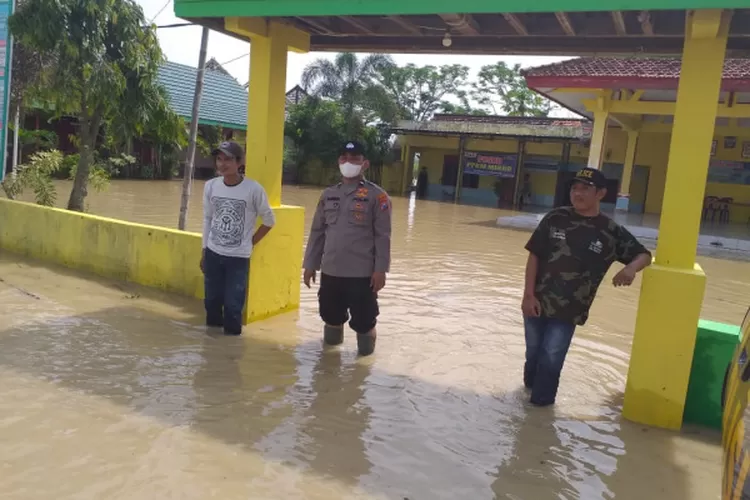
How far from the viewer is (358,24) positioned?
5.31 m

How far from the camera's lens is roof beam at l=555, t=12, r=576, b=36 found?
4.30 meters

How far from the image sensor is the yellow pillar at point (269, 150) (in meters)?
5.29

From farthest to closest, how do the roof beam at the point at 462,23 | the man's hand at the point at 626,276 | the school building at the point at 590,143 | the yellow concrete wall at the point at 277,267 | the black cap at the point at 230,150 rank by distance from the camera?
the school building at the point at 590,143 → the yellow concrete wall at the point at 277,267 → the black cap at the point at 230,150 → the roof beam at the point at 462,23 → the man's hand at the point at 626,276

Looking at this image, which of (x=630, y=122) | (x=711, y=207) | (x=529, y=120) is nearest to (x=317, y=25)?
(x=630, y=122)

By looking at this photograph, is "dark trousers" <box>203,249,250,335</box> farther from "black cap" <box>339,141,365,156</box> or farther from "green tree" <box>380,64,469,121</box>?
"green tree" <box>380,64,469,121</box>

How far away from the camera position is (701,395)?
4008 mm

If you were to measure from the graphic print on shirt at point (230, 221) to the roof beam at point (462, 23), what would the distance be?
211 centimetres

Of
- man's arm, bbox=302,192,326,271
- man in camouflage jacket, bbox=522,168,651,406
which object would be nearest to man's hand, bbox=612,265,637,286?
man in camouflage jacket, bbox=522,168,651,406

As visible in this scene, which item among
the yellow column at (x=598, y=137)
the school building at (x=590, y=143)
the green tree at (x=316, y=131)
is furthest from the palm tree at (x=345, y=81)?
the yellow column at (x=598, y=137)

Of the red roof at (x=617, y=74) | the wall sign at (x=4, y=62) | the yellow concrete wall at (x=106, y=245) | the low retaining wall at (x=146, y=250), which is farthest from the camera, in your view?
the red roof at (x=617, y=74)

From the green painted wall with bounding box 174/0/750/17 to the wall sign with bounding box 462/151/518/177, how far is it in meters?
24.5

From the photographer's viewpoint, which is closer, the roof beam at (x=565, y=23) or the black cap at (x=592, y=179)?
the black cap at (x=592, y=179)

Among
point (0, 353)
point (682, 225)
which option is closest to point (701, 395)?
point (682, 225)

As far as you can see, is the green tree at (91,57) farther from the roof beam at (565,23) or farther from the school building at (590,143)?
the school building at (590,143)
